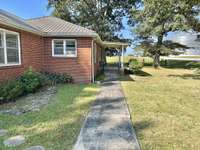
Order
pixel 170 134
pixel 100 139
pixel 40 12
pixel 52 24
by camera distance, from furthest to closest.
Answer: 1. pixel 40 12
2. pixel 52 24
3. pixel 170 134
4. pixel 100 139

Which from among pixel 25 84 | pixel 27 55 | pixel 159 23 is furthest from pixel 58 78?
pixel 159 23

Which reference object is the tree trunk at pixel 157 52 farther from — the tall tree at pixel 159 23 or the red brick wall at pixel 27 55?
the red brick wall at pixel 27 55

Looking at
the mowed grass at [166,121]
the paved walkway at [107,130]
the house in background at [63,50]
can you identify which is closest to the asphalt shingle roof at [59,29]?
the house in background at [63,50]

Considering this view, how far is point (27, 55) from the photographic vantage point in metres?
11.2

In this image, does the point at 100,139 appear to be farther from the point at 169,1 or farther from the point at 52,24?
the point at 169,1

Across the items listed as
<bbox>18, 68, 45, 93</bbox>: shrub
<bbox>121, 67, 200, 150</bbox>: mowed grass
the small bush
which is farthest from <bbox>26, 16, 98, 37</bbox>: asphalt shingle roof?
<bbox>121, 67, 200, 150</bbox>: mowed grass

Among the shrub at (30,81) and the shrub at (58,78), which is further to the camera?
the shrub at (58,78)

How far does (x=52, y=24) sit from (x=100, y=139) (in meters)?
11.4

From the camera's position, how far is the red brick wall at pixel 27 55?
31.0ft

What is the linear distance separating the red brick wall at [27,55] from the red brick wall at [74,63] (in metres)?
0.44

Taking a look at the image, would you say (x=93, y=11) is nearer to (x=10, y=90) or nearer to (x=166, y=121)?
(x=10, y=90)

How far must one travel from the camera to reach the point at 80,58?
43.2 ft

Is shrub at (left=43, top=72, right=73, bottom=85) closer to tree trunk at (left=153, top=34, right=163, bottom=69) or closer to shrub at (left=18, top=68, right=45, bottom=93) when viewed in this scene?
shrub at (left=18, top=68, right=45, bottom=93)

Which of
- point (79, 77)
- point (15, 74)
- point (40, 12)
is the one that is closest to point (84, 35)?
point (79, 77)
